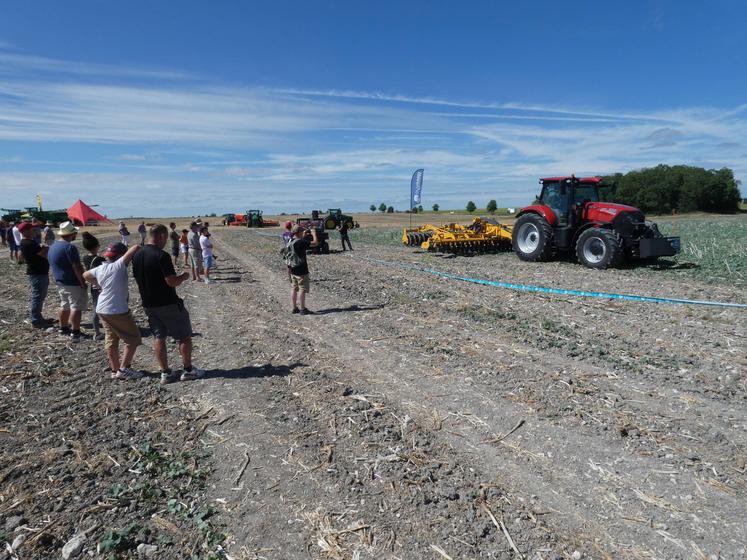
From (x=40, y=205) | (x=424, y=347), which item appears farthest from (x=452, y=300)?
(x=40, y=205)

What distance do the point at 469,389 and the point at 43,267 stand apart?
697cm

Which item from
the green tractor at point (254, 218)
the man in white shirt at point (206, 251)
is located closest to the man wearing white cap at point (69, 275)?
the man in white shirt at point (206, 251)

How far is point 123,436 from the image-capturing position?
157 inches

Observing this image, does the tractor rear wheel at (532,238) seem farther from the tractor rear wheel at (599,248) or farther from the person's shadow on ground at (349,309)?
the person's shadow on ground at (349,309)

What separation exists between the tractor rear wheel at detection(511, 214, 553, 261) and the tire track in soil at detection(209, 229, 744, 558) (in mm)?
8414

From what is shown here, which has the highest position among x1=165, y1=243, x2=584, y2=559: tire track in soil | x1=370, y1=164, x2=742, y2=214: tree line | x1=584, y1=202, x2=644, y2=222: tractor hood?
x1=370, y1=164, x2=742, y2=214: tree line

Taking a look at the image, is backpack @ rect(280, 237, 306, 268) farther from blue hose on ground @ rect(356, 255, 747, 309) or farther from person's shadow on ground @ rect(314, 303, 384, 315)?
blue hose on ground @ rect(356, 255, 747, 309)

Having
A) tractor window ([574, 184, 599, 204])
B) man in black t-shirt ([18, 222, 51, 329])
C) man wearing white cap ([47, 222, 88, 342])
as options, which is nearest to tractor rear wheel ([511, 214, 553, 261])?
tractor window ([574, 184, 599, 204])

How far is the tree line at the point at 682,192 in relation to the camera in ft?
202

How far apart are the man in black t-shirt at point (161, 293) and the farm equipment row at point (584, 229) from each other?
32.9 ft

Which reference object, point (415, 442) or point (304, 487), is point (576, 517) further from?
point (304, 487)

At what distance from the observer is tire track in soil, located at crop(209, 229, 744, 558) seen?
2705mm

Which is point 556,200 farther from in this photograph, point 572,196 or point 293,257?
point 293,257

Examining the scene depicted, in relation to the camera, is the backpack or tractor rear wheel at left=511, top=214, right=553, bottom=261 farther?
tractor rear wheel at left=511, top=214, right=553, bottom=261
